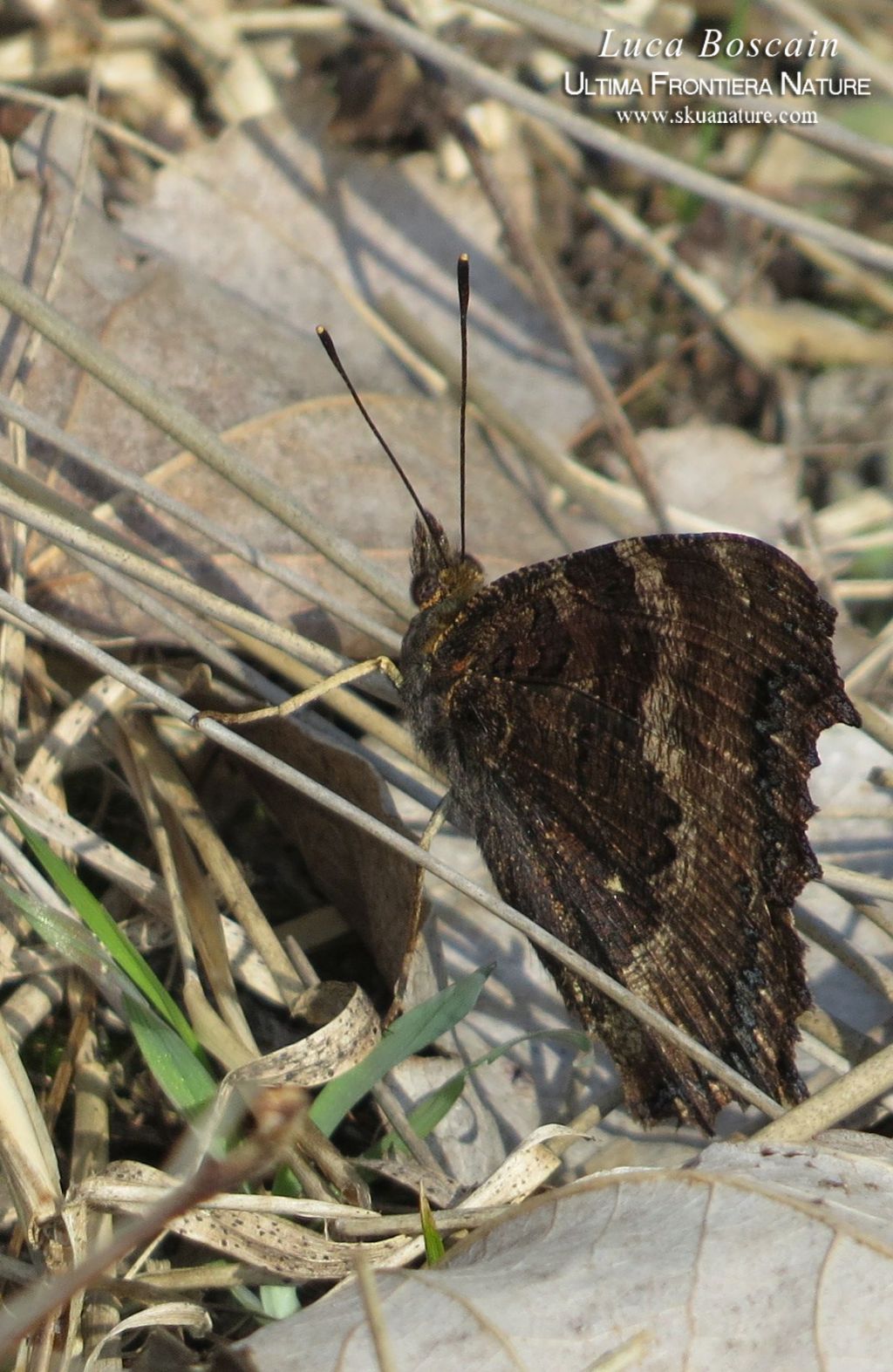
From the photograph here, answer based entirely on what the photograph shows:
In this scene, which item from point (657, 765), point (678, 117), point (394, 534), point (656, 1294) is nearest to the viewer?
point (656, 1294)

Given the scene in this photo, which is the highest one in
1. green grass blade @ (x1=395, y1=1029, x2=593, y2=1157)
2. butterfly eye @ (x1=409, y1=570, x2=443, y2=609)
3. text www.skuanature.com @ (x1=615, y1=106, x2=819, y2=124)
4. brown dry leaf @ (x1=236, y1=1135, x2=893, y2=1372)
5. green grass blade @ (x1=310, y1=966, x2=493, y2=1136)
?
text www.skuanature.com @ (x1=615, y1=106, x2=819, y2=124)

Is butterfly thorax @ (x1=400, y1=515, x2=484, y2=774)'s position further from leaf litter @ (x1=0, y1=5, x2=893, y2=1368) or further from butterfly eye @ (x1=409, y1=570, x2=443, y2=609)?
leaf litter @ (x1=0, y1=5, x2=893, y2=1368)

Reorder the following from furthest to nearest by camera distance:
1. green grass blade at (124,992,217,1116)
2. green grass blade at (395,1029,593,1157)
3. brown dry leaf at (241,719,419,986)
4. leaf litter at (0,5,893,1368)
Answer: brown dry leaf at (241,719,419,986), green grass blade at (395,1029,593,1157), green grass blade at (124,992,217,1116), leaf litter at (0,5,893,1368)

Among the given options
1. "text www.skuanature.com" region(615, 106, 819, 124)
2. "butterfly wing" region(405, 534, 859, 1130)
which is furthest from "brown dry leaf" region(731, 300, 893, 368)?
"butterfly wing" region(405, 534, 859, 1130)

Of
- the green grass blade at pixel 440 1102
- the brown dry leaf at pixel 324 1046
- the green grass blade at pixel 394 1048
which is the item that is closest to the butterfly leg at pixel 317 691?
the brown dry leaf at pixel 324 1046

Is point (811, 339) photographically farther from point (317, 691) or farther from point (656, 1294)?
point (656, 1294)

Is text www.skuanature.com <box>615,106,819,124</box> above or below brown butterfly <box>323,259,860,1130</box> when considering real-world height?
above

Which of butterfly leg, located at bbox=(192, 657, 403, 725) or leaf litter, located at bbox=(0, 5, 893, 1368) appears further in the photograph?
butterfly leg, located at bbox=(192, 657, 403, 725)

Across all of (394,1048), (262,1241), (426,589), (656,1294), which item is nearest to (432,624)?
(426,589)
